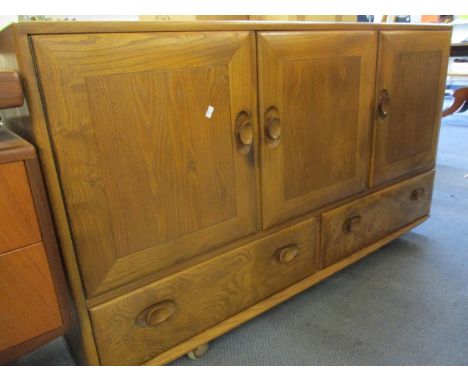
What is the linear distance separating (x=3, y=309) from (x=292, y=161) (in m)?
0.69

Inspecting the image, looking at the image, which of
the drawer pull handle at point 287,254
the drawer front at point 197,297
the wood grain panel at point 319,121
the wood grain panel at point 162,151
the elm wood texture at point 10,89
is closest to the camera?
the elm wood texture at point 10,89

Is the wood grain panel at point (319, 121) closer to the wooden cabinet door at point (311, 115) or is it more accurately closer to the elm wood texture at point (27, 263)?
the wooden cabinet door at point (311, 115)

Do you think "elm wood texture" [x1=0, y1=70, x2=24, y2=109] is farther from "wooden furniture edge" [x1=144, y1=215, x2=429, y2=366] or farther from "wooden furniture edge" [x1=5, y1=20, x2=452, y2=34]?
"wooden furniture edge" [x1=144, y1=215, x2=429, y2=366]

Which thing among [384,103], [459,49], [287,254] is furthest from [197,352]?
[459,49]

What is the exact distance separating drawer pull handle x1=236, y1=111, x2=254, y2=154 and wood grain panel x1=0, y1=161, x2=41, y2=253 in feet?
1.42

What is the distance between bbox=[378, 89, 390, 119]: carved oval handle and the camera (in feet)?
3.59

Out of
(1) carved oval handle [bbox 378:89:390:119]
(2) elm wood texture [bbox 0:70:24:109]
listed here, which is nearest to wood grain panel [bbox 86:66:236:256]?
(2) elm wood texture [bbox 0:70:24:109]

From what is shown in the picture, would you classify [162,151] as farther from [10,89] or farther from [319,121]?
[319,121]

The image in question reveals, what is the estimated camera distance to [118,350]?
775mm

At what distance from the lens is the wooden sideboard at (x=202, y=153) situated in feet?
2.06

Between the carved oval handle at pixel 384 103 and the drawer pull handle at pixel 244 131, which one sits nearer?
the drawer pull handle at pixel 244 131

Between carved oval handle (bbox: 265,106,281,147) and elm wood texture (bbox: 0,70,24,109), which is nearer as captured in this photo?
elm wood texture (bbox: 0,70,24,109)

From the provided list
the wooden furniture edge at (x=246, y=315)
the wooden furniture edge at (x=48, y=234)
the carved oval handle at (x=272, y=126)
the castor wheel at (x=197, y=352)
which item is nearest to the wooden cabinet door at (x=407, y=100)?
the wooden furniture edge at (x=246, y=315)
